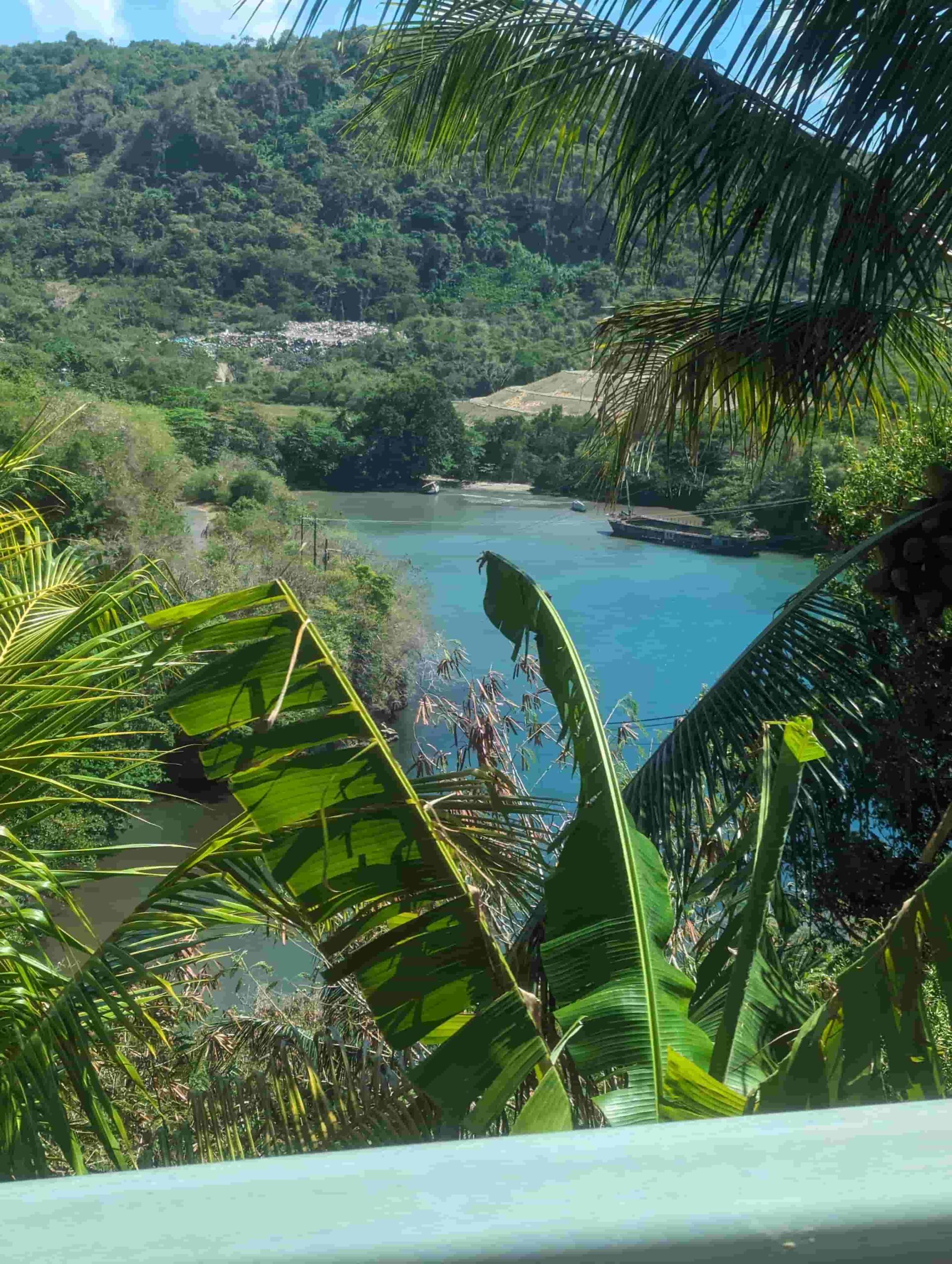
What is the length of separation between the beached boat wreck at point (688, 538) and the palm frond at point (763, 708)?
11457mm

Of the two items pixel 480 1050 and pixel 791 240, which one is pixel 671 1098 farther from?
pixel 791 240

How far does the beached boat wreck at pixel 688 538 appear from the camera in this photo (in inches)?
667

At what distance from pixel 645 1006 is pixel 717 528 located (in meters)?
14.9

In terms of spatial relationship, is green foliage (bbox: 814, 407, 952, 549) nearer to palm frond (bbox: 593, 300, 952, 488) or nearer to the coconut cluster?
palm frond (bbox: 593, 300, 952, 488)

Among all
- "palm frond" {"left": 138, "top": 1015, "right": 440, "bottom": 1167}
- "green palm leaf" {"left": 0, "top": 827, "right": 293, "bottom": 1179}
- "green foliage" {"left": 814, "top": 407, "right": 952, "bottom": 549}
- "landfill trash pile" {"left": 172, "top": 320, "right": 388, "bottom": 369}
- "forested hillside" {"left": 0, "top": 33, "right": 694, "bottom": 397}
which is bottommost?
"palm frond" {"left": 138, "top": 1015, "right": 440, "bottom": 1167}

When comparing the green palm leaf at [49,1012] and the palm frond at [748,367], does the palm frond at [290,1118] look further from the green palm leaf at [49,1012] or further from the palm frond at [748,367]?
the palm frond at [748,367]

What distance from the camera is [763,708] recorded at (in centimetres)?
403

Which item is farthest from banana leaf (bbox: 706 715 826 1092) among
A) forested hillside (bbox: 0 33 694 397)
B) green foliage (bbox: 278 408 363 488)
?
green foliage (bbox: 278 408 363 488)

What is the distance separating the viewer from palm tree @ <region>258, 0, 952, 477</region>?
241 centimetres

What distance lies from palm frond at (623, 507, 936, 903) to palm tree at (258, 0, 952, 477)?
797 millimetres

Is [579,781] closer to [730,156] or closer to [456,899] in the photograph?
[456,899]

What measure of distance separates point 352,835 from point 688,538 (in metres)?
17.3

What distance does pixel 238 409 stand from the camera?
104ft

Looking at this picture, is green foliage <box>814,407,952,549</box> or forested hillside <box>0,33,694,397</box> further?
forested hillside <box>0,33,694,397</box>
